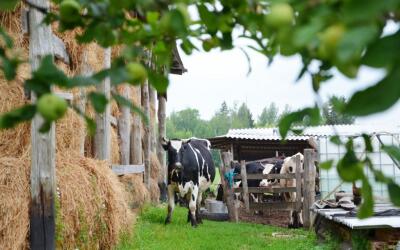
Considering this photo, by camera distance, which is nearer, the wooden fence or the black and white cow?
the black and white cow

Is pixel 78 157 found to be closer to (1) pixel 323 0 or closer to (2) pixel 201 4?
(2) pixel 201 4

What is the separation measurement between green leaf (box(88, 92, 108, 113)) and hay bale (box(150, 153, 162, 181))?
1159 cm

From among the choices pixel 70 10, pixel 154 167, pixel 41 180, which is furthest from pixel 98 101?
pixel 154 167

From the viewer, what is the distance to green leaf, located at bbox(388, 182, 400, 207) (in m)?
0.79

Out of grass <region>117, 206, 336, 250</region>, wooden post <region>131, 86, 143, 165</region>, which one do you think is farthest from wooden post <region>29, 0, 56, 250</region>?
wooden post <region>131, 86, 143, 165</region>

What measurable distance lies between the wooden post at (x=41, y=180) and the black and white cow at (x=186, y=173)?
505cm

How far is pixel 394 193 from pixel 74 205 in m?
4.11

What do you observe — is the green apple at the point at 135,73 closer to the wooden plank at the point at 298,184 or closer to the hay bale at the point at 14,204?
the hay bale at the point at 14,204

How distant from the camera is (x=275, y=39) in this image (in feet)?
3.12

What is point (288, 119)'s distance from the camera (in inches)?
35.4

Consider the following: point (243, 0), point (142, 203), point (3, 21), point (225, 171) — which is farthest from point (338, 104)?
point (225, 171)

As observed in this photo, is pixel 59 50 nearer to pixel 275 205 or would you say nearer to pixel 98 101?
pixel 98 101

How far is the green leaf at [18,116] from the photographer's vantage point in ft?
2.73

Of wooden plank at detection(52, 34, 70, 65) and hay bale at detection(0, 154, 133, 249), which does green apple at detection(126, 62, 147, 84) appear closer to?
hay bale at detection(0, 154, 133, 249)
